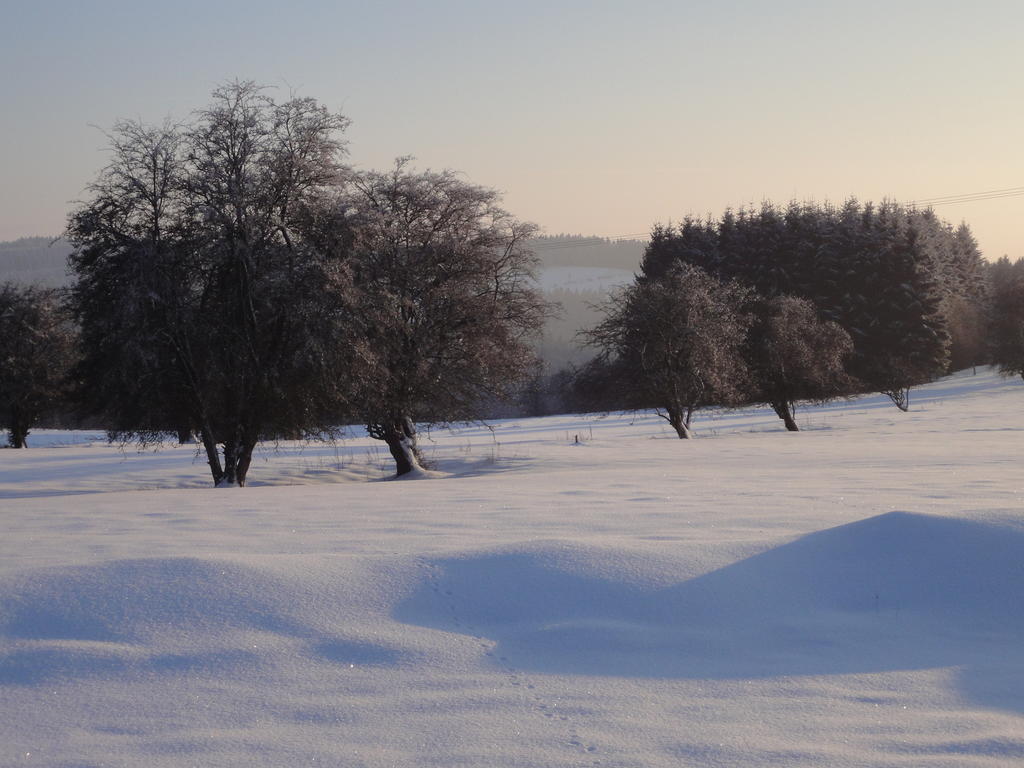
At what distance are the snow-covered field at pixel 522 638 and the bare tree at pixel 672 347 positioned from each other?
70.0 feet

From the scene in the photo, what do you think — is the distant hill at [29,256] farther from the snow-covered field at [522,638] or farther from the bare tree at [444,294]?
the snow-covered field at [522,638]

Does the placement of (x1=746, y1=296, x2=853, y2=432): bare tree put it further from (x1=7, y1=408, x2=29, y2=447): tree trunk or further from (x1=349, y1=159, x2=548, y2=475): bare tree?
(x1=7, y1=408, x2=29, y2=447): tree trunk

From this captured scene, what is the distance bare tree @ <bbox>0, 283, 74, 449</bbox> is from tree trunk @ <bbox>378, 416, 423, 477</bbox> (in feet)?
72.5

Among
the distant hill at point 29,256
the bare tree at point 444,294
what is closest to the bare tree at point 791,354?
the bare tree at point 444,294

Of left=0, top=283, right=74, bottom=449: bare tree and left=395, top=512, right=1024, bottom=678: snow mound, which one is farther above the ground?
left=0, top=283, right=74, bottom=449: bare tree

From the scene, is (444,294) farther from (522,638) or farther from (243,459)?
(522,638)

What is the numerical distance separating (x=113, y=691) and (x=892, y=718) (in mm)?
4322

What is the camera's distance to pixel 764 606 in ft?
22.5

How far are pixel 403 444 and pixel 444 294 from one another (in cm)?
454

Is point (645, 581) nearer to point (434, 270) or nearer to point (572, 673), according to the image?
point (572, 673)

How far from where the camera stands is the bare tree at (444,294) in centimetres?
2225

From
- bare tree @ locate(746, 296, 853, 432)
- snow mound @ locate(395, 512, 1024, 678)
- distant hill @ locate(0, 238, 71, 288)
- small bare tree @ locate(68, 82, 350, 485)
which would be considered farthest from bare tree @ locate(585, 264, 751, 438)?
distant hill @ locate(0, 238, 71, 288)

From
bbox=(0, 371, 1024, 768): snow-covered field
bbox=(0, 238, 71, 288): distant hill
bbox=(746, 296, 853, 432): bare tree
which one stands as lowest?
bbox=(0, 371, 1024, 768): snow-covered field

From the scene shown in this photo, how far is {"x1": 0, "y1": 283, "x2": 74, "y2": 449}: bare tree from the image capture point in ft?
134
